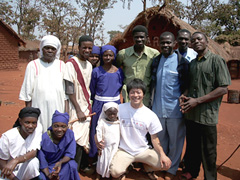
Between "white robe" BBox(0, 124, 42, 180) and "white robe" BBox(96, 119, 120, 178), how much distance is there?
838 mm

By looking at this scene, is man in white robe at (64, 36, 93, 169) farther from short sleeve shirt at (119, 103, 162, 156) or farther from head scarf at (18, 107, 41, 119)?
head scarf at (18, 107, 41, 119)

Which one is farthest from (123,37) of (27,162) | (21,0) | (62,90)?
(21,0)

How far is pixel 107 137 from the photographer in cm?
318

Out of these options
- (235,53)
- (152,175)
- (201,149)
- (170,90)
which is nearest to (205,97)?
(170,90)

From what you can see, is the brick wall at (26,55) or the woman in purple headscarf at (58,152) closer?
the woman in purple headscarf at (58,152)

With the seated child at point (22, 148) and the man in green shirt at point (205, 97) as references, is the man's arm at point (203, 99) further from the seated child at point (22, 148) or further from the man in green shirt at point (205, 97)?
the seated child at point (22, 148)

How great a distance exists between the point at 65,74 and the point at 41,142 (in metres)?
0.90

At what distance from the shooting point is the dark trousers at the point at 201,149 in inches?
→ 118

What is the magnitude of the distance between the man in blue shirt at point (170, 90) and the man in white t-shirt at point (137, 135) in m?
0.20

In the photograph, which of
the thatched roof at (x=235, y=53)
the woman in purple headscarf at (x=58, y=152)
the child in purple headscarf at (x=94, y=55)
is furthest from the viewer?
the thatched roof at (x=235, y=53)

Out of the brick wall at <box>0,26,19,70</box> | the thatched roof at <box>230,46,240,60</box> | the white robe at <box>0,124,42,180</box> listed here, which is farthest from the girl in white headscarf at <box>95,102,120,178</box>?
the brick wall at <box>0,26,19,70</box>

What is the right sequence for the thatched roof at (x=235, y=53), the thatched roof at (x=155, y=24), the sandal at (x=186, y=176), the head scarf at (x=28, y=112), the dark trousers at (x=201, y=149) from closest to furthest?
1. the head scarf at (x=28, y=112)
2. the dark trousers at (x=201, y=149)
3. the sandal at (x=186, y=176)
4. the thatched roof at (x=155, y=24)
5. the thatched roof at (x=235, y=53)

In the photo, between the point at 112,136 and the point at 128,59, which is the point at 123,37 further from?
the point at 112,136

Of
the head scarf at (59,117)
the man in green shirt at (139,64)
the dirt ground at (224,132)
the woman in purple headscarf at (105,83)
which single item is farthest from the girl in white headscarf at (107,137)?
the head scarf at (59,117)
